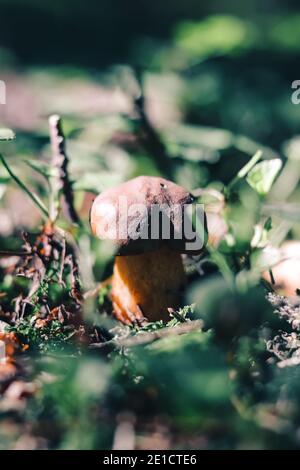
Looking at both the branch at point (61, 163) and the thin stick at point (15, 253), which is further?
the branch at point (61, 163)

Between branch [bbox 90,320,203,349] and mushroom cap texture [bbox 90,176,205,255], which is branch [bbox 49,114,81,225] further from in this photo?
branch [bbox 90,320,203,349]

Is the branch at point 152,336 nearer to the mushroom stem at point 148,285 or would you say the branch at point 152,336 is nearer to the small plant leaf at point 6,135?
the mushroom stem at point 148,285

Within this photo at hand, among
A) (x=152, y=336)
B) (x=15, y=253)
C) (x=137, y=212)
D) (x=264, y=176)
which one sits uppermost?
(x=264, y=176)

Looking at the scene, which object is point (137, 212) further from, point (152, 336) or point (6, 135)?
point (6, 135)

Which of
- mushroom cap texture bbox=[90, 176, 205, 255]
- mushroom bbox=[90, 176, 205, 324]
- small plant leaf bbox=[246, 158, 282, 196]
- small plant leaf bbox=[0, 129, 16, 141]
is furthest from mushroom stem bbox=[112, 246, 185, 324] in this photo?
small plant leaf bbox=[0, 129, 16, 141]

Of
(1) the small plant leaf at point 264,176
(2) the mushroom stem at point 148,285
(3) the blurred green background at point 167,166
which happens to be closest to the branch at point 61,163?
(3) the blurred green background at point 167,166

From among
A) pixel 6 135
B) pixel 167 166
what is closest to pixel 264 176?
pixel 6 135

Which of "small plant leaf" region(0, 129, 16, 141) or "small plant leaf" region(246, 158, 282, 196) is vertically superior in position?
"small plant leaf" region(0, 129, 16, 141)
